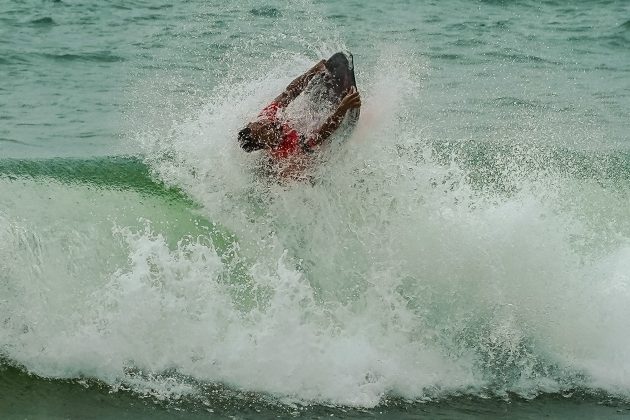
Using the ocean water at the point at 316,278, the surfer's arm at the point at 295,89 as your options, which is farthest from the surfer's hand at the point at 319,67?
the ocean water at the point at 316,278

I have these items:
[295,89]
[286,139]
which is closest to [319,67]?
[295,89]

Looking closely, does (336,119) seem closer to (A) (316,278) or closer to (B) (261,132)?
(B) (261,132)

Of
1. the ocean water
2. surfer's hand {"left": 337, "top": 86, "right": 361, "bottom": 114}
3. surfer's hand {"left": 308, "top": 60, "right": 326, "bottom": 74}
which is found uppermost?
surfer's hand {"left": 308, "top": 60, "right": 326, "bottom": 74}

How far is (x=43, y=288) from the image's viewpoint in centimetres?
848

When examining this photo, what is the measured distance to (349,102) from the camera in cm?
824

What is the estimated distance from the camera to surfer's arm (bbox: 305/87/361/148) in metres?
8.24

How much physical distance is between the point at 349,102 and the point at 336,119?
189 mm

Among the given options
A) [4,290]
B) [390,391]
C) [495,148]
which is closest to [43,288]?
[4,290]

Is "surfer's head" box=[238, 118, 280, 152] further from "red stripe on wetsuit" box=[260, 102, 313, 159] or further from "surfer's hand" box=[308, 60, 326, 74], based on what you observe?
"surfer's hand" box=[308, 60, 326, 74]

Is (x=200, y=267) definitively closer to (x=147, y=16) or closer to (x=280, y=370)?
(x=280, y=370)

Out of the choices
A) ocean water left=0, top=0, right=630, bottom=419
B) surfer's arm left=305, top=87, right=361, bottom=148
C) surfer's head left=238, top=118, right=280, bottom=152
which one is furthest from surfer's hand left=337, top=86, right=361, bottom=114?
surfer's head left=238, top=118, right=280, bottom=152

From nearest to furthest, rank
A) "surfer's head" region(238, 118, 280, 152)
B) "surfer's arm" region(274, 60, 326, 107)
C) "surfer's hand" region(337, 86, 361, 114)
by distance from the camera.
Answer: "surfer's hand" region(337, 86, 361, 114), "surfer's head" region(238, 118, 280, 152), "surfer's arm" region(274, 60, 326, 107)

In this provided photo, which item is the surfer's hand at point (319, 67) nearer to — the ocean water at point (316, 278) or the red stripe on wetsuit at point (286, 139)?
the red stripe on wetsuit at point (286, 139)

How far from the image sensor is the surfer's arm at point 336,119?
824cm
